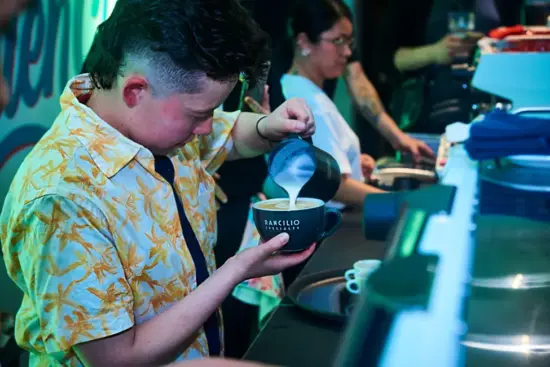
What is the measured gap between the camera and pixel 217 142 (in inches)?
57.4

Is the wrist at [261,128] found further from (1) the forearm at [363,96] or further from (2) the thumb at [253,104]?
(1) the forearm at [363,96]

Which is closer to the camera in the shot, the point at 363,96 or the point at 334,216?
the point at 334,216

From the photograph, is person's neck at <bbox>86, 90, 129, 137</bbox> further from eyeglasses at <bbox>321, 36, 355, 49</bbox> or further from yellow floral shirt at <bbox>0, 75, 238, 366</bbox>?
eyeglasses at <bbox>321, 36, 355, 49</bbox>

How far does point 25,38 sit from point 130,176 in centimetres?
85

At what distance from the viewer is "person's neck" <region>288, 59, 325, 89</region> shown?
226cm

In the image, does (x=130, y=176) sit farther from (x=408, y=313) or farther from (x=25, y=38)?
(x=25, y=38)

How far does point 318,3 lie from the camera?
7.73ft

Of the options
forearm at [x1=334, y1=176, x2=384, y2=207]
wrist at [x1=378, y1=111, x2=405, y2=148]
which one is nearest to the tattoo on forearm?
wrist at [x1=378, y1=111, x2=405, y2=148]

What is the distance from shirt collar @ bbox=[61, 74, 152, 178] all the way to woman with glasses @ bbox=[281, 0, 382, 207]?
1.07 metres

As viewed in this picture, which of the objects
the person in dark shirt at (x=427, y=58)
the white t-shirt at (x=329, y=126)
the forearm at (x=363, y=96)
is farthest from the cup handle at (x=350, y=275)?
the forearm at (x=363, y=96)

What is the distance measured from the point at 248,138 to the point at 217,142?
0.23 feet

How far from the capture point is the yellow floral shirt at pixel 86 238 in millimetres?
970

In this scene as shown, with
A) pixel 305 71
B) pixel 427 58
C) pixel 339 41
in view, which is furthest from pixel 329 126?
pixel 427 58

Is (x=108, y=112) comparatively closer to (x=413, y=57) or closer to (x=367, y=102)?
(x=367, y=102)
